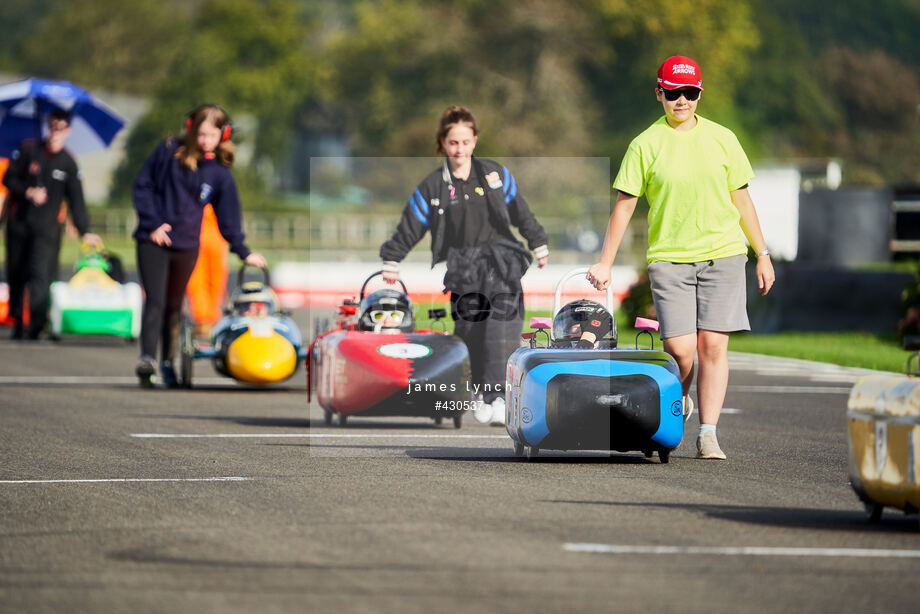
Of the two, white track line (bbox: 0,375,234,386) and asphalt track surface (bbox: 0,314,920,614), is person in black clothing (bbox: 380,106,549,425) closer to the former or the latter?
asphalt track surface (bbox: 0,314,920,614)

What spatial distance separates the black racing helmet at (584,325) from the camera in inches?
393

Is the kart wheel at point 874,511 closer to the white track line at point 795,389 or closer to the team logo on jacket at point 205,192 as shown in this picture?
the white track line at point 795,389

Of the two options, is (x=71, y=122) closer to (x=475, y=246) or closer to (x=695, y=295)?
(x=475, y=246)

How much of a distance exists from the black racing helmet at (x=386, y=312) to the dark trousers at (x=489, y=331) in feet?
0.91

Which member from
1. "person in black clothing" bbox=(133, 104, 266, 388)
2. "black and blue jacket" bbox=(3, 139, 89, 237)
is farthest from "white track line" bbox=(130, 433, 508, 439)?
"black and blue jacket" bbox=(3, 139, 89, 237)

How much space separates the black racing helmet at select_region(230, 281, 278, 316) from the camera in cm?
1447

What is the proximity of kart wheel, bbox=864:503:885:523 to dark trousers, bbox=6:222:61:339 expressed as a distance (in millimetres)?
13672

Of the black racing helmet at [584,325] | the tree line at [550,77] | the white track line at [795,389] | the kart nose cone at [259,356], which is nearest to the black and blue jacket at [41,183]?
the kart nose cone at [259,356]

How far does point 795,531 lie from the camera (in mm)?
7020

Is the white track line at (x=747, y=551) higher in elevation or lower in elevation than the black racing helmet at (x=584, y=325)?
lower

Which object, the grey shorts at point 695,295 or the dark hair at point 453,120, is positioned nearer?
the grey shorts at point 695,295

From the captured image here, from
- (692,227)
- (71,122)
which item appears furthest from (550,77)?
(692,227)

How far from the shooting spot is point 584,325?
32.8 ft

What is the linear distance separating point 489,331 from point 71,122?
1156cm
